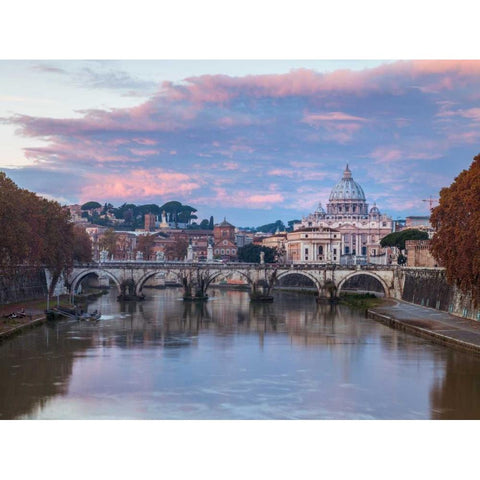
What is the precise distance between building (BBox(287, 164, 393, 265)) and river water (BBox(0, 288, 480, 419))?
47.0 m

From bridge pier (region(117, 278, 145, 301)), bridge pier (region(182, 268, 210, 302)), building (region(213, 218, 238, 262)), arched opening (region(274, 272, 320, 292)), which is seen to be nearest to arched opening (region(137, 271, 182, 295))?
arched opening (region(274, 272, 320, 292))

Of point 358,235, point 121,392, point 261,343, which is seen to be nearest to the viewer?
point 121,392

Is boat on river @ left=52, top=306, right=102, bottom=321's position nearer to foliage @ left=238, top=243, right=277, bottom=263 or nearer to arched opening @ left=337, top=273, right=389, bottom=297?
arched opening @ left=337, top=273, right=389, bottom=297

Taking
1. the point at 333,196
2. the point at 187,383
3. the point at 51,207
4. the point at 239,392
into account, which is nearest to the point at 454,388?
the point at 239,392

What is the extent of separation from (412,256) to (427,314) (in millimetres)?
15911

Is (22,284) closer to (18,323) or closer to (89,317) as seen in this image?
(89,317)

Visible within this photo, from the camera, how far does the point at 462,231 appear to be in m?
29.2

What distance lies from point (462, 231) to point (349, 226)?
83486 mm

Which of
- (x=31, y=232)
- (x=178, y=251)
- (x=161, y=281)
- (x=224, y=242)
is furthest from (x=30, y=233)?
(x=224, y=242)

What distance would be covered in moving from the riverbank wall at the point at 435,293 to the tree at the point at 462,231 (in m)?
1.33

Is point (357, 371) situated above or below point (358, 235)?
below

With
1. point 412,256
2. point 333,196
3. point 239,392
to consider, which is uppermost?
point 333,196

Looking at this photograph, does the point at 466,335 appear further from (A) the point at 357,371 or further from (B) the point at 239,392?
(B) the point at 239,392

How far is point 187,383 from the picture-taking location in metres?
21.9
